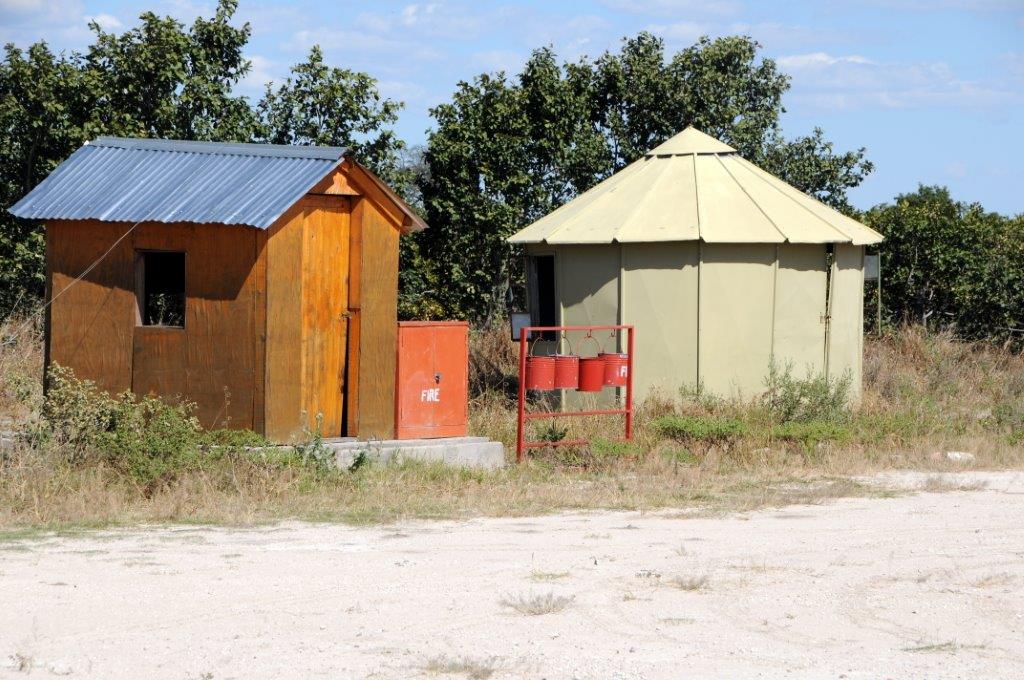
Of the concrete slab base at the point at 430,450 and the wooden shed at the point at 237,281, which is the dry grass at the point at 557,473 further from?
the wooden shed at the point at 237,281

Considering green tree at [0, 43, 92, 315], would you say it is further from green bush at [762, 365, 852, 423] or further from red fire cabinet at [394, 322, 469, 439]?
green bush at [762, 365, 852, 423]

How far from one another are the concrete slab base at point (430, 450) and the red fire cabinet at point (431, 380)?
14 cm

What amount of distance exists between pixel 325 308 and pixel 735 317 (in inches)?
241

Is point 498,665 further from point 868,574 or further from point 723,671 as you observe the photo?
point 868,574

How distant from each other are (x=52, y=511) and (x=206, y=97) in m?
10.5

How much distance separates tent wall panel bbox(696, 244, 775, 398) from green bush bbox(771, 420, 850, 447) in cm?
204

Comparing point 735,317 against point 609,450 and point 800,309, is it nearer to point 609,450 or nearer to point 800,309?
point 800,309

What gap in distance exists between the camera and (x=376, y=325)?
1251 centimetres

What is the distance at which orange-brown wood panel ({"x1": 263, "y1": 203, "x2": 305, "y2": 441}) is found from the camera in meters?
11.8

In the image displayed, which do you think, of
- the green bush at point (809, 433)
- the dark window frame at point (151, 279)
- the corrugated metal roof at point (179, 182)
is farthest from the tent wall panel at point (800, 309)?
the dark window frame at point (151, 279)

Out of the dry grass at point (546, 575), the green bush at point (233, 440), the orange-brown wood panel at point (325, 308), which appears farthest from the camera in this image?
the orange-brown wood panel at point (325, 308)

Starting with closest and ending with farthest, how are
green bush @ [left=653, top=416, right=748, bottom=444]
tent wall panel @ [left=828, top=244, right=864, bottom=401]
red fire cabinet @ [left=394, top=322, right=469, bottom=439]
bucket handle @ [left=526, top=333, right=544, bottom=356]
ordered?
red fire cabinet @ [left=394, top=322, right=469, bottom=439] < green bush @ [left=653, top=416, right=748, bottom=444] < tent wall panel @ [left=828, top=244, right=864, bottom=401] < bucket handle @ [left=526, top=333, right=544, bottom=356]

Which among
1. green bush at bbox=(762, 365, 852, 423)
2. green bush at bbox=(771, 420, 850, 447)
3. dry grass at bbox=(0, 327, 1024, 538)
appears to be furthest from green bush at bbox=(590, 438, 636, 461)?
green bush at bbox=(762, 365, 852, 423)

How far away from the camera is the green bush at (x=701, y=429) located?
45.9ft
